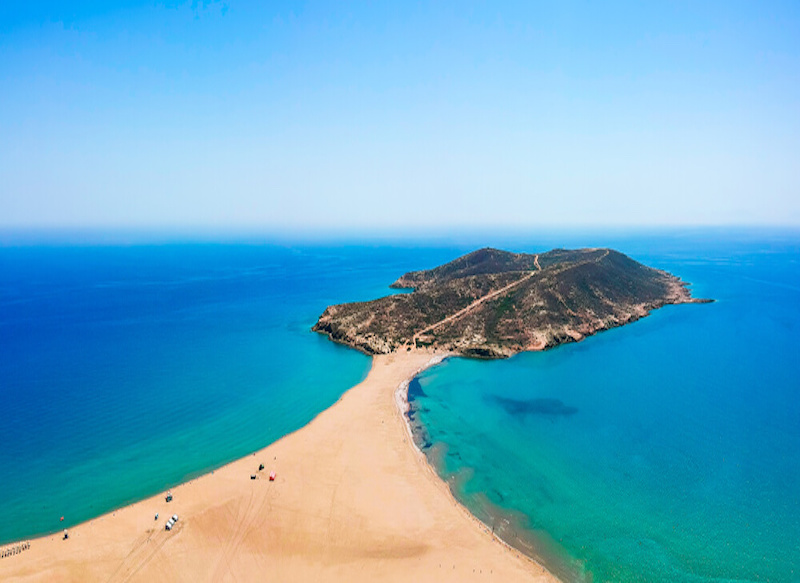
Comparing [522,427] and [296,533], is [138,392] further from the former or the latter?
[522,427]

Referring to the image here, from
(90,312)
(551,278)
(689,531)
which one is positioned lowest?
(689,531)

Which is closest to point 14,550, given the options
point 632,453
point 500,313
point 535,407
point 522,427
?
point 522,427

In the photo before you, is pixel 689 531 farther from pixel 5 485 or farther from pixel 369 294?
pixel 369 294

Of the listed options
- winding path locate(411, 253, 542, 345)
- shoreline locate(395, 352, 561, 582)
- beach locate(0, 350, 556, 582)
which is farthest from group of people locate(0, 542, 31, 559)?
winding path locate(411, 253, 542, 345)

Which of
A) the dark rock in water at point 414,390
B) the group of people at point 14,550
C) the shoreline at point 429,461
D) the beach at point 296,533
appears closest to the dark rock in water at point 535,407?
the dark rock in water at point 414,390

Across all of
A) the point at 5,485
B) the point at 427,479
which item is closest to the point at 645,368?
the point at 427,479
